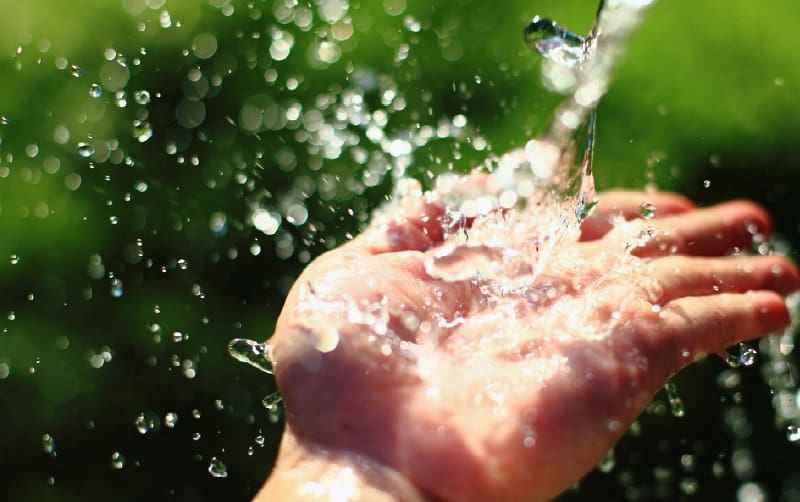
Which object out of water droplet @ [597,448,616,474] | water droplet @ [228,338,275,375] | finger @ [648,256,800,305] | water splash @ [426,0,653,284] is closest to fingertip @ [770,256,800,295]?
finger @ [648,256,800,305]

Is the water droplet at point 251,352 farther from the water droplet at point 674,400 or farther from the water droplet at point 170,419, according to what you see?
the water droplet at point 674,400

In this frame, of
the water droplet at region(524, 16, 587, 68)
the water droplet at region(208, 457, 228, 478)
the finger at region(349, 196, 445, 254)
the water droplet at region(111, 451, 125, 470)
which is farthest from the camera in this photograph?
the water droplet at region(111, 451, 125, 470)

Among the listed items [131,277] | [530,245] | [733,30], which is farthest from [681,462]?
[131,277]

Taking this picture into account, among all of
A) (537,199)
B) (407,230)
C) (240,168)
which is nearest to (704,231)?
(537,199)

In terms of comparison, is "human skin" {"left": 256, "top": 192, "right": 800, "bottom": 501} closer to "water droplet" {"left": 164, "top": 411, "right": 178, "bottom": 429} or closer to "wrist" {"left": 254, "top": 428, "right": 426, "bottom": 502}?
"wrist" {"left": 254, "top": 428, "right": 426, "bottom": 502}

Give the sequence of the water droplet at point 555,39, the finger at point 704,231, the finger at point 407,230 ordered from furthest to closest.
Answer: the water droplet at point 555,39
the finger at point 704,231
the finger at point 407,230

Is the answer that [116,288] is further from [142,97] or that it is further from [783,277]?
[783,277]

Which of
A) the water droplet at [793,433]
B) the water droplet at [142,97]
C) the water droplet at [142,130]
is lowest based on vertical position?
the water droplet at [793,433]

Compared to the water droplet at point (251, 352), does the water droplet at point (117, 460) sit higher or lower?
lower

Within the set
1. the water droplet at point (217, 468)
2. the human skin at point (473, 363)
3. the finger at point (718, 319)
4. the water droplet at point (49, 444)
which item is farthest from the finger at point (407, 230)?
the water droplet at point (49, 444)
